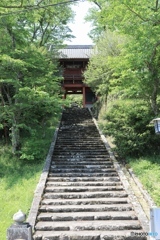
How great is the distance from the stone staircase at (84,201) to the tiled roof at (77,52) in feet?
51.1

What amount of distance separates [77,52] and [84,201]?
23.5 m

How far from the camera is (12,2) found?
29.2ft

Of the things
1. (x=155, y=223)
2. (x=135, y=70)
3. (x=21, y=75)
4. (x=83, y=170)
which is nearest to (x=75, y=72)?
(x=21, y=75)

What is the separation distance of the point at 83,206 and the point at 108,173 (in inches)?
94.5

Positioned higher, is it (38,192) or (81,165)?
(81,165)

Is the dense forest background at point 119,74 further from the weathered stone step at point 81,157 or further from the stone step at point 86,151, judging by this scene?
the stone step at point 86,151

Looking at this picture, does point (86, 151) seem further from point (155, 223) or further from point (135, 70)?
point (155, 223)

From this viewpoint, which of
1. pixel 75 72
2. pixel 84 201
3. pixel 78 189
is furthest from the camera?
pixel 75 72

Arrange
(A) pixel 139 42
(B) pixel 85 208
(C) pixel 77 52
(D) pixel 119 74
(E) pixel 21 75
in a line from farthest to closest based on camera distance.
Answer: (C) pixel 77 52, (E) pixel 21 75, (D) pixel 119 74, (A) pixel 139 42, (B) pixel 85 208

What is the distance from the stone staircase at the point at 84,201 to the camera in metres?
6.89

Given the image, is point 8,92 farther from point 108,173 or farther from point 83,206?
point 83,206

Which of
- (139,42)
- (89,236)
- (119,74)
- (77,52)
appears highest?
(77,52)

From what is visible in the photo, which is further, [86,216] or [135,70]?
[135,70]

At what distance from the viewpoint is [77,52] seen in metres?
29.6
